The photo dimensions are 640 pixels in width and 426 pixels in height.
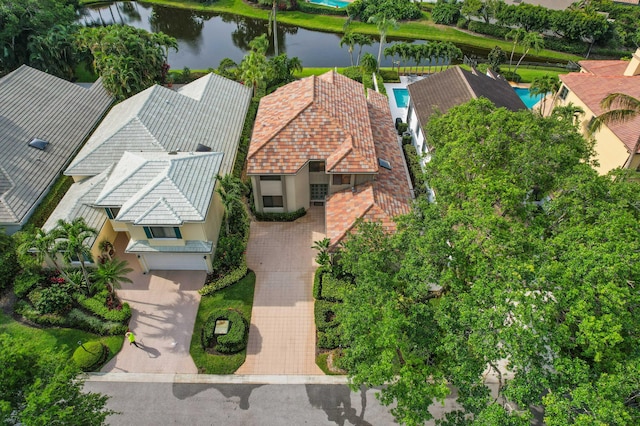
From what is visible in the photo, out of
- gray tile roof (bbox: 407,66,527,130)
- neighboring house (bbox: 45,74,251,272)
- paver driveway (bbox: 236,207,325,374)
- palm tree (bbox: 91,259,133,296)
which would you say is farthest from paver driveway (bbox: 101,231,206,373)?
gray tile roof (bbox: 407,66,527,130)

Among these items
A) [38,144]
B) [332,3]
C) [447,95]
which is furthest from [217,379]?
[332,3]

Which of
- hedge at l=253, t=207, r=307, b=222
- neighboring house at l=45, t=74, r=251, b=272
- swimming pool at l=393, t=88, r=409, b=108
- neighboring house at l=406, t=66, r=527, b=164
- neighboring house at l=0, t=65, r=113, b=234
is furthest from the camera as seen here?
swimming pool at l=393, t=88, r=409, b=108

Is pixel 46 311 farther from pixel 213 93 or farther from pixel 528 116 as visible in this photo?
pixel 528 116

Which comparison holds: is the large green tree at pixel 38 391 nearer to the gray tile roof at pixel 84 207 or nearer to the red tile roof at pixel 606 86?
the gray tile roof at pixel 84 207

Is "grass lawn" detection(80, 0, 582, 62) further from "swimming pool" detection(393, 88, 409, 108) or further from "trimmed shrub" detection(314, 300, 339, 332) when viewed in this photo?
"trimmed shrub" detection(314, 300, 339, 332)

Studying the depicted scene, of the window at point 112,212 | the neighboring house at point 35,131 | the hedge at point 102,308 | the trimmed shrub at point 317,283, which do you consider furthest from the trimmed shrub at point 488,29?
the hedge at point 102,308

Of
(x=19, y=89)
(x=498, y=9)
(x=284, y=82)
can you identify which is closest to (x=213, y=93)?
(x=284, y=82)
